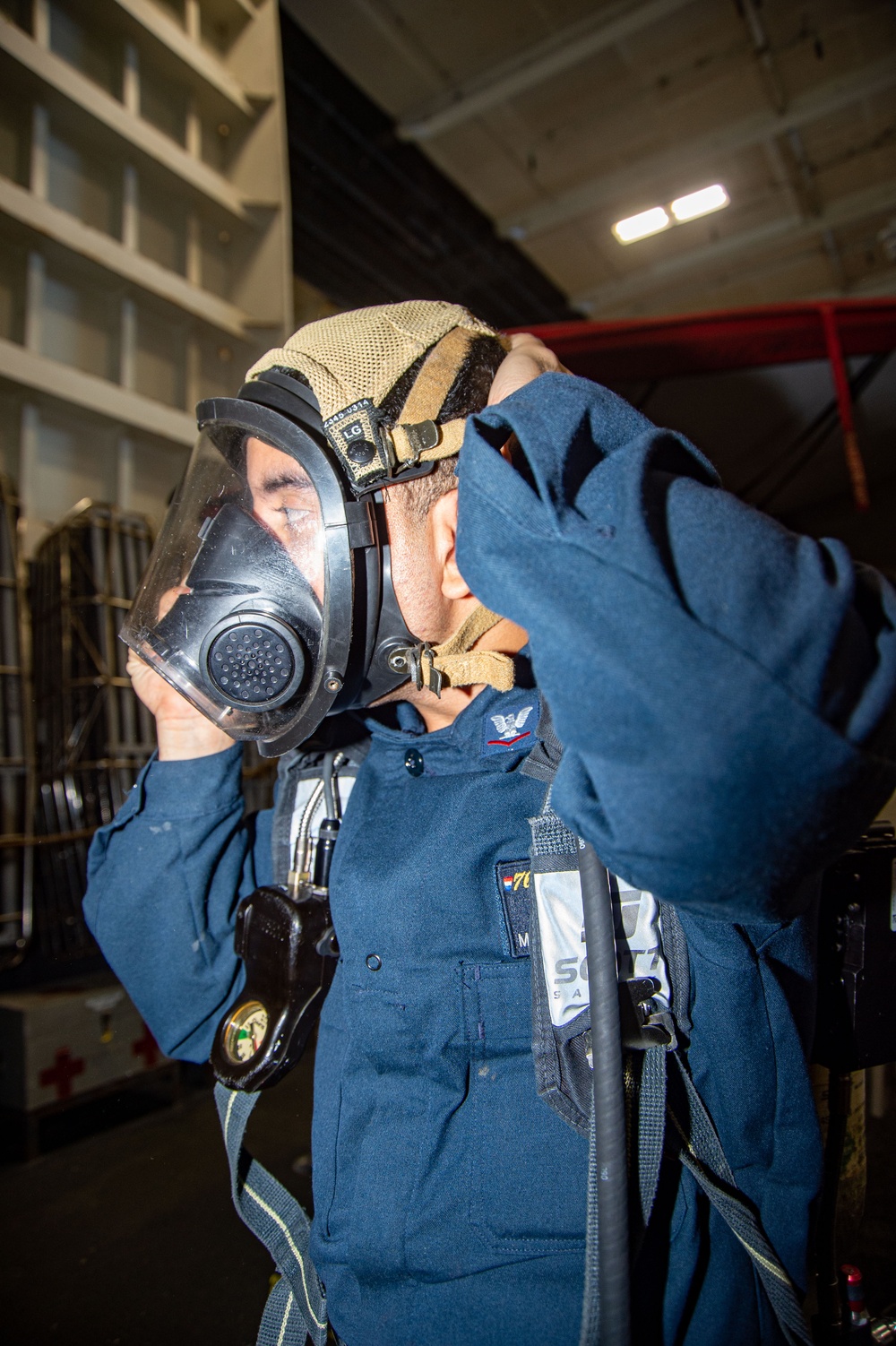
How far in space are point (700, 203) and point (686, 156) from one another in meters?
0.68

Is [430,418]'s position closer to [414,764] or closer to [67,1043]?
[414,764]

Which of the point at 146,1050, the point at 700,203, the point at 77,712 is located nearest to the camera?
the point at 146,1050

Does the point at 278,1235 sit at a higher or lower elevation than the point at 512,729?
lower

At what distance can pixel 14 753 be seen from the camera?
301 cm

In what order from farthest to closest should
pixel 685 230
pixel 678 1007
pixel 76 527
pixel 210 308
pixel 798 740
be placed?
pixel 685 230, pixel 210 308, pixel 76 527, pixel 678 1007, pixel 798 740

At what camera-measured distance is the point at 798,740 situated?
2.07 ft

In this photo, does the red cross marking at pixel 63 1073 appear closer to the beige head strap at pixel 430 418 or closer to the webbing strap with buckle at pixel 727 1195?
the webbing strap with buckle at pixel 727 1195

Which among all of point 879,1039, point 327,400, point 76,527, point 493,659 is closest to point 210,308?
point 76,527

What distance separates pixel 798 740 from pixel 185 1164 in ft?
7.28

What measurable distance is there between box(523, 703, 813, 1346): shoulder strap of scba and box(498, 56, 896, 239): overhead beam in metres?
7.28

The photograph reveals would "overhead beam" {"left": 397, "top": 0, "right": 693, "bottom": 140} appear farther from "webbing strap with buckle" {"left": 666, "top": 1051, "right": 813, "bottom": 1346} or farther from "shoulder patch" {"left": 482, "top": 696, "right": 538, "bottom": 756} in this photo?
"webbing strap with buckle" {"left": 666, "top": 1051, "right": 813, "bottom": 1346}

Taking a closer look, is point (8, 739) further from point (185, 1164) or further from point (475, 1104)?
point (475, 1104)

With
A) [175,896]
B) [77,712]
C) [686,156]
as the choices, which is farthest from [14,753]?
[686,156]

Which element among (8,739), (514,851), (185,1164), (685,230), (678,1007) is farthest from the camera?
(685,230)
